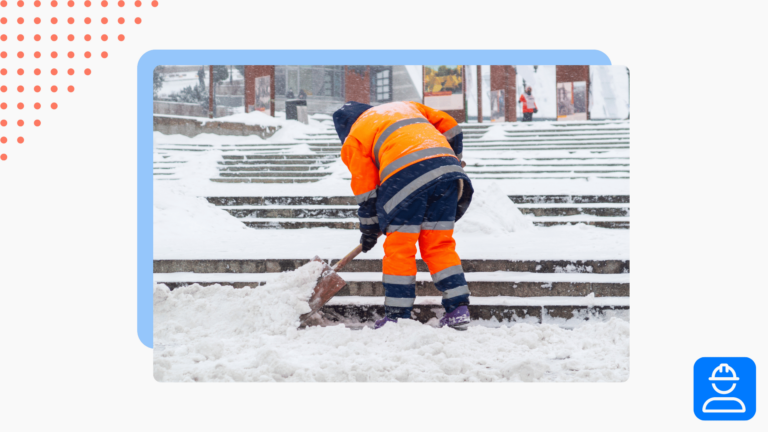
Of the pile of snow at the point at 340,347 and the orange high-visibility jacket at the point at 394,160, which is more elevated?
the orange high-visibility jacket at the point at 394,160

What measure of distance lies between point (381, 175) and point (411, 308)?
822mm

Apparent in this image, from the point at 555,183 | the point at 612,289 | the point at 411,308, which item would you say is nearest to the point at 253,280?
the point at 411,308

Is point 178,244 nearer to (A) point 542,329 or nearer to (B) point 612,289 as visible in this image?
(A) point 542,329

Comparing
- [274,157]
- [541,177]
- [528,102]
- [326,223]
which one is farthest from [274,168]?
[528,102]

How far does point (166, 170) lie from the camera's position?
762cm

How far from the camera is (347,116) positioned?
333 centimetres

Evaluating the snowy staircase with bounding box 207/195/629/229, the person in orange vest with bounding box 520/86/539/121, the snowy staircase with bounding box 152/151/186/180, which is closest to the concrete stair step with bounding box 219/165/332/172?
the snowy staircase with bounding box 152/151/186/180

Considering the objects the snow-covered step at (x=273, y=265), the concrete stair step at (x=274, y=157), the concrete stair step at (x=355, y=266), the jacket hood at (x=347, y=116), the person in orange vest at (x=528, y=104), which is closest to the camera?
the jacket hood at (x=347, y=116)

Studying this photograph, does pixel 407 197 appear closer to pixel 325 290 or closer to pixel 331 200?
pixel 325 290

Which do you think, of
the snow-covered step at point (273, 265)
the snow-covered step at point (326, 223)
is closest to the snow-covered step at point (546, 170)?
the snow-covered step at point (326, 223)

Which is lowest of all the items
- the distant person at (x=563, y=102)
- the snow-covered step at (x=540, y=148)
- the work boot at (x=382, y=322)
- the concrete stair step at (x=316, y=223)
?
the work boot at (x=382, y=322)

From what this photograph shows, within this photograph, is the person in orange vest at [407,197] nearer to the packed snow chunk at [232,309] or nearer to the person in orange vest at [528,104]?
the packed snow chunk at [232,309]

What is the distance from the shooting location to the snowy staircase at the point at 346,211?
16.4ft

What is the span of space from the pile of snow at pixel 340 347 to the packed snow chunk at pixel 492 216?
168cm
